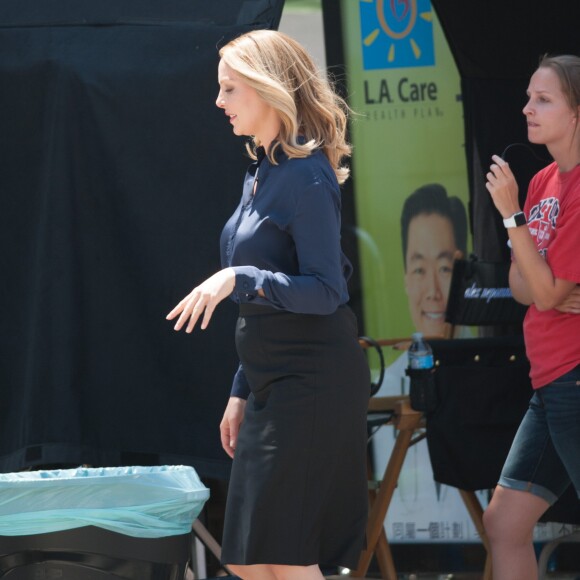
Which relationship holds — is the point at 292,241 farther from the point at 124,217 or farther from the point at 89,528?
the point at 124,217

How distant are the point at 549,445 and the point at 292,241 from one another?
43.6 inches

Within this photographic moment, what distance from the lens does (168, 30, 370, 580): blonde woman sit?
2.77 m

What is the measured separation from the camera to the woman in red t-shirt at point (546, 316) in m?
3.31

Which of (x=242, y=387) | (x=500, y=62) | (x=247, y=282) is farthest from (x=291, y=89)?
(x=500, y=62)

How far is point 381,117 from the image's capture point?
5.11m

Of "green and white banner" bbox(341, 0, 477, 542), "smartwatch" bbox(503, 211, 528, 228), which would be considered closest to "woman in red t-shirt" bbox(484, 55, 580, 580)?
"smartwatch" bbox(503, 211, 528, 228)

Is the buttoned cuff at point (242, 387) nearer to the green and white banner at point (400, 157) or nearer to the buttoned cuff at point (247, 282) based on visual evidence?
the buttoned cuff at point (247, 282)

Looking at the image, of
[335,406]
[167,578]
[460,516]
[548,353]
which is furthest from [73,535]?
[460,516]

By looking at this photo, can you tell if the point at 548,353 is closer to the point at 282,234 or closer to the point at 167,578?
the point at 282,234

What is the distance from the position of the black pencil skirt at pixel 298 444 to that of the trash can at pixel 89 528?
21 cm

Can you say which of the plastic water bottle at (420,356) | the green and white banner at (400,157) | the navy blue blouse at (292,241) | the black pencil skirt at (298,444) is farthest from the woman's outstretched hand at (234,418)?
the green and white banner at (400,157)

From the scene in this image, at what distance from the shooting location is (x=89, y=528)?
114 inches

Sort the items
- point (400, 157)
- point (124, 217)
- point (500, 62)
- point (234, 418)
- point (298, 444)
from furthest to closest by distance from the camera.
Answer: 1. point (400, 157)
2. point (500, 62)
3. point (124, 217)
4. point (234, 418)
5. point (298, 444)

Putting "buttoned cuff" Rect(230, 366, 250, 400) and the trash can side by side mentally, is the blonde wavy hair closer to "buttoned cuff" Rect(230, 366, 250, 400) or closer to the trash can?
"buttoned cuff" Rect(230, 366, 250, 400)
